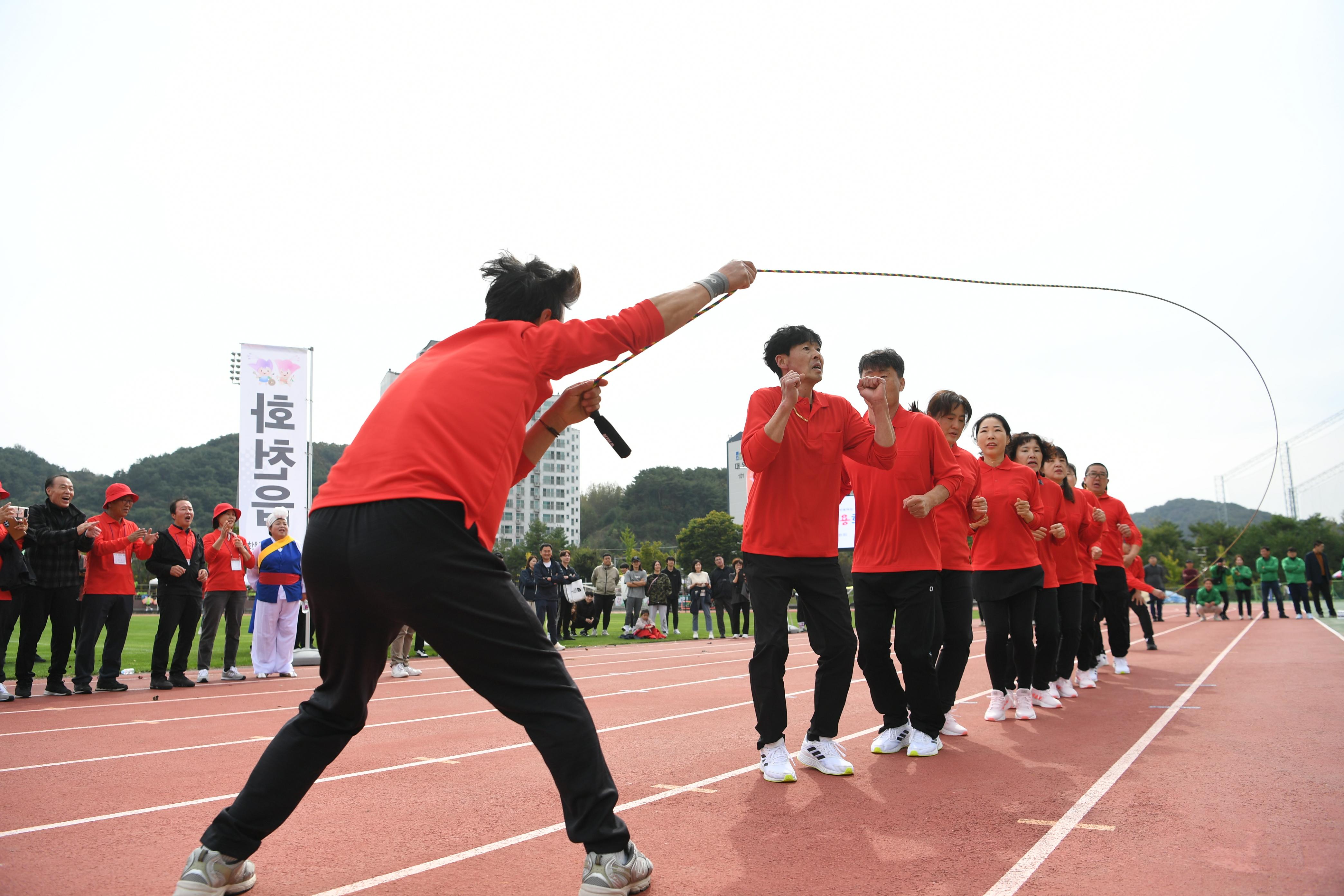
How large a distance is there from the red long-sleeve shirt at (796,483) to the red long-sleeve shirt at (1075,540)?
3.62m

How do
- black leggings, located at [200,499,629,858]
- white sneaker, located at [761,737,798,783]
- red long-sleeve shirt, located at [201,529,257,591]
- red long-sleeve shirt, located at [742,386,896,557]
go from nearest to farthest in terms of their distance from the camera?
black leggings, located at [200,499,629,858] → white sneaker, located at [761,737,798,783] → red long-sleeve shirt, located at [742,386,896,557] → red long-sleeve shirt, located at [201,529,257,591]

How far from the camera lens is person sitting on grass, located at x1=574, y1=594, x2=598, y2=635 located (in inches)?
758

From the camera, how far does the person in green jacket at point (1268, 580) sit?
22578 mm

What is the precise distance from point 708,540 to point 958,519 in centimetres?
8014

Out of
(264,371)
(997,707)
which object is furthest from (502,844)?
(264,371)

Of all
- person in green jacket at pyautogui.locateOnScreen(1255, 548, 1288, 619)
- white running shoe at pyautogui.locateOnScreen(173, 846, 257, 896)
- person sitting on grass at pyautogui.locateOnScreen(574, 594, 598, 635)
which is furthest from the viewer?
person in green jacket at pyautogui.locateOnScreen(1255, 548, 1288, 619)

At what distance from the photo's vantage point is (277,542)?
1087 centimetres

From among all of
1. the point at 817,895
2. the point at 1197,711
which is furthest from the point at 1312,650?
the point at 817,895

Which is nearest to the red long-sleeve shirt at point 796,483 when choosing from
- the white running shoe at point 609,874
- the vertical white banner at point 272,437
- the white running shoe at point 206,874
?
the white running shoe at point 609,874

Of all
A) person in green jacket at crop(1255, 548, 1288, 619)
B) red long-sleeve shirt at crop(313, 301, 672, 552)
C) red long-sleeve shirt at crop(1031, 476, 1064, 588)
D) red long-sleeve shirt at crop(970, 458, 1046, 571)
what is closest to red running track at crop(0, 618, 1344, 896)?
red long-sleeve shirt at crop(1031, 476, 1064, 588)

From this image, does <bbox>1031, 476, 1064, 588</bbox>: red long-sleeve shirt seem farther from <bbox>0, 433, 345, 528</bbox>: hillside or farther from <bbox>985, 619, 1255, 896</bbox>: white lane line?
<bbox>0, 433, 345, 528</bbox>: hillside

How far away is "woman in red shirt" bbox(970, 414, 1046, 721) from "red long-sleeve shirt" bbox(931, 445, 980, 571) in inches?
11.4

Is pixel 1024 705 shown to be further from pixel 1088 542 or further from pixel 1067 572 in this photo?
pixel 1088 542

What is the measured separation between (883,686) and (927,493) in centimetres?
115
